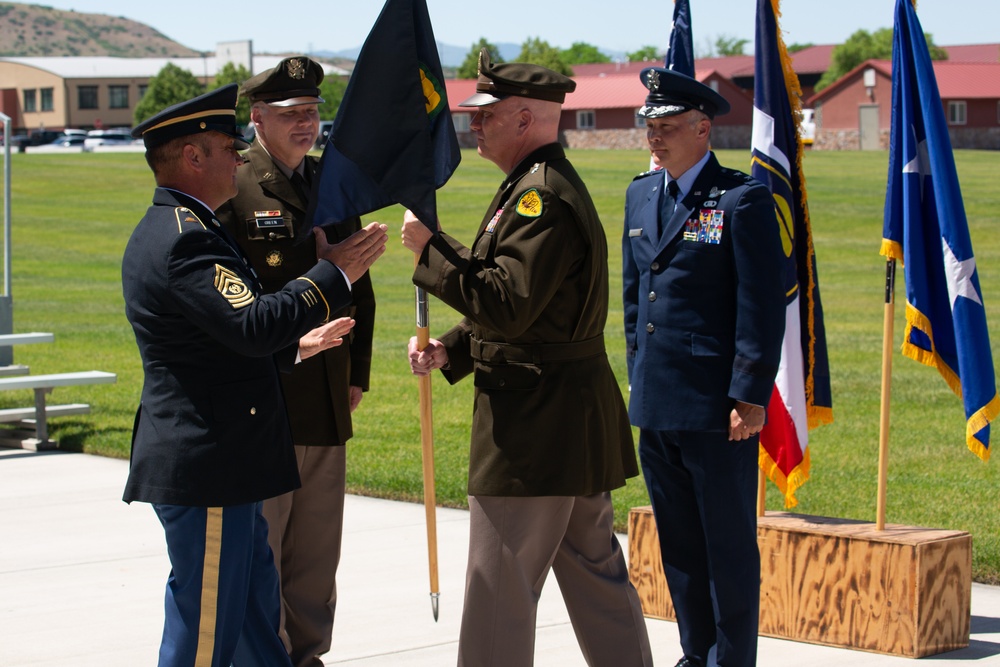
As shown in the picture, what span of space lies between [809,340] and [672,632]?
1385 mm

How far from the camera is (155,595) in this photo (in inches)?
257

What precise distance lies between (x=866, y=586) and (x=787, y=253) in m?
1.41

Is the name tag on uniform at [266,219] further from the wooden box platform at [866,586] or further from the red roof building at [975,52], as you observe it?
the red roof building at [975,52]

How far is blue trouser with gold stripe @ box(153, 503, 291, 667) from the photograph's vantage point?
12.6 feet

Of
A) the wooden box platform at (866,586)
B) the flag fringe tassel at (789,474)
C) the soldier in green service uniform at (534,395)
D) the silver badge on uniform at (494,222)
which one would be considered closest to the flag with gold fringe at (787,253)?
the flag fringe tassel at (789,474)

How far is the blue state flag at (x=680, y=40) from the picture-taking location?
6.14 meters

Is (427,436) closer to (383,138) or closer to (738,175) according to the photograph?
(383,138)

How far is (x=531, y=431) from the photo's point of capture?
4.35 metres

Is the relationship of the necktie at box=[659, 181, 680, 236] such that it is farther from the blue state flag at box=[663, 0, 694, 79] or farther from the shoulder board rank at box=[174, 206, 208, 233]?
the shoulder board rank at box=[174, 206, 208, 233]

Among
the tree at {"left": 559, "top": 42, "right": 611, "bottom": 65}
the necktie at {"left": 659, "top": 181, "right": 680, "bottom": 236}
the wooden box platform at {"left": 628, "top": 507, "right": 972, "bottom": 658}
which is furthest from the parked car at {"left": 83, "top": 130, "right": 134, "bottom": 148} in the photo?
the tree at {"left": 559, "top": 42, "right": 611, "bottom": 65}

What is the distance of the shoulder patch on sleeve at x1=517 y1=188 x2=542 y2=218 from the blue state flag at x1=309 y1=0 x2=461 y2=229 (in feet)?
0.88

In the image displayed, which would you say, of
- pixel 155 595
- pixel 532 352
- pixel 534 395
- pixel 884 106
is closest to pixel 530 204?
pixel 532 352

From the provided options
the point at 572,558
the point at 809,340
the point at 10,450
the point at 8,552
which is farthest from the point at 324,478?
the point at 10,450

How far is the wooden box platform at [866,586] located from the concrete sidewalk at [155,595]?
0.29ft
